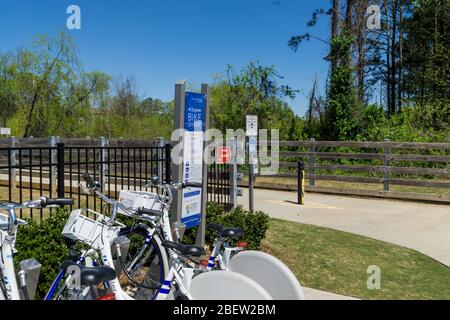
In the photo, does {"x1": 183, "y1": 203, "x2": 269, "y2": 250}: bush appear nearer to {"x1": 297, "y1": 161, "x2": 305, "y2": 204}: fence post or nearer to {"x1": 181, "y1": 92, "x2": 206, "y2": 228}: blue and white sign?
{"x1": 181, "y1": 92, "x2": 206, "y2": 228}: blue and white sign

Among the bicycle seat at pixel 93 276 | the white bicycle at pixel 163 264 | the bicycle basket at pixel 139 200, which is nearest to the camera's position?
the bicycle seat at pixel 93 276

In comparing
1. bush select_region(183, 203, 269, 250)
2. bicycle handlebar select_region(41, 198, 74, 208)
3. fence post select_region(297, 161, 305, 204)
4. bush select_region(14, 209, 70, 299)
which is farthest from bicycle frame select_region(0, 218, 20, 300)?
fence post select_region(297, 161, 305, 204)

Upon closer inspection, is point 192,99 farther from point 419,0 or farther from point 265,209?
point 419,0

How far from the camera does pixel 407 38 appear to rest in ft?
101

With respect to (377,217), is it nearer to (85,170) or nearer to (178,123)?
(178,123)

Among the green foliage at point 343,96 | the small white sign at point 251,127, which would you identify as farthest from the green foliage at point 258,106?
the small white sign at point 251,127

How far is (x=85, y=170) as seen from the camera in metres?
10.0

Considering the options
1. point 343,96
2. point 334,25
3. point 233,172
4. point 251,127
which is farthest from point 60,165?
point 334,25

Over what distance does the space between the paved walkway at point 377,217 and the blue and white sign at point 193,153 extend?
11.9ft

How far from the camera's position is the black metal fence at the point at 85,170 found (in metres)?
5.15

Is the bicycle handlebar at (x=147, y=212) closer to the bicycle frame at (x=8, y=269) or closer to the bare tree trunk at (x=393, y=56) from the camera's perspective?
the bicycle frame at (x=8, y=269)
